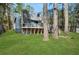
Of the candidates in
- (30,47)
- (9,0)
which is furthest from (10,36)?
(9,0)

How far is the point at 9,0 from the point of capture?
4.66ft

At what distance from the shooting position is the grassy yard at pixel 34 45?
1.41 metres

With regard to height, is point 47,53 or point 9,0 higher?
point 9,0

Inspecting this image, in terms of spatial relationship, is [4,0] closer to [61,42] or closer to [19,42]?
[19,42]

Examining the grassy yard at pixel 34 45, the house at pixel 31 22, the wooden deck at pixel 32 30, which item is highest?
the house at pixel 31 22

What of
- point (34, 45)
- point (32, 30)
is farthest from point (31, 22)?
point (34, 45)

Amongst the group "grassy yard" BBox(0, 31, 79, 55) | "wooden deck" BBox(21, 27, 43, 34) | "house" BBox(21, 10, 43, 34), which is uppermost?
"house" BBox(21, 10, 43, 34)

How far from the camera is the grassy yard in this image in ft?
4.62

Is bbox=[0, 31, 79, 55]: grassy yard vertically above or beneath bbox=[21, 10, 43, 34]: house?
beneath

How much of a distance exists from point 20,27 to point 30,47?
0.21 m

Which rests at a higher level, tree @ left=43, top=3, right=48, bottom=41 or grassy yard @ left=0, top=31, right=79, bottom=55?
tree @ left=43, top=3, right=48, bottom=41

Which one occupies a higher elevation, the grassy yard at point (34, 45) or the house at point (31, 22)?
the house at point (31, 22)

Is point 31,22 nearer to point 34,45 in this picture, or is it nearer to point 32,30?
point 32,30

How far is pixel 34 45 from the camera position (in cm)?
141
